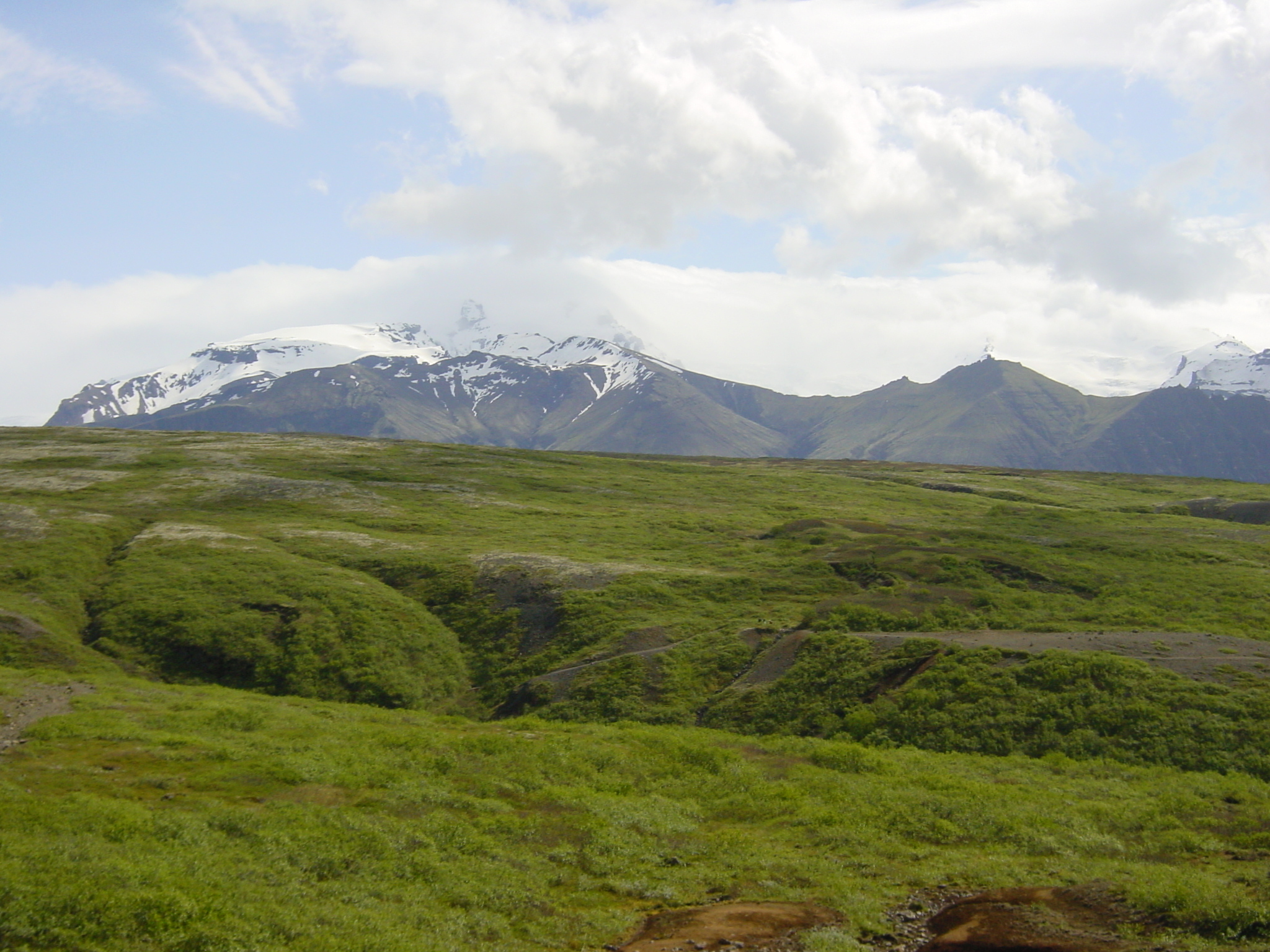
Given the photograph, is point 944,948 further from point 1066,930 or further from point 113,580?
point 113,580

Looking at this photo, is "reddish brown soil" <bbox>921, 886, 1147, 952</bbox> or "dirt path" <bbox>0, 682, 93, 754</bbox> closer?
"reddish brown soil" <bbox>921, 886, 1147, 952</bbox>

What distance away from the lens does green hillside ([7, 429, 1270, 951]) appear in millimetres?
19969

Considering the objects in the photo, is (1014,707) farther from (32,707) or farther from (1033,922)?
(32,707)

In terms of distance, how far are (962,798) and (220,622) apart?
44786mm

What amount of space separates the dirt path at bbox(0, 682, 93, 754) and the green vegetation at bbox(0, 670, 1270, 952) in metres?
0.93

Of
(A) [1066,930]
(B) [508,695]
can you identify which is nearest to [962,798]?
(A) [1066,930]

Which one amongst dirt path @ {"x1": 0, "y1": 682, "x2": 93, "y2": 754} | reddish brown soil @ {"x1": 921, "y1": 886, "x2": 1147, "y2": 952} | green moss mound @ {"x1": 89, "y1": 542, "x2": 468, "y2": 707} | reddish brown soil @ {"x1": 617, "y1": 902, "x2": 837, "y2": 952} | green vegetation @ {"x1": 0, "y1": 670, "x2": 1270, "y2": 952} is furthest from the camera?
green moss mound @ {"x1": 89, "y1": 542, "x2": 468, "y2": 707}

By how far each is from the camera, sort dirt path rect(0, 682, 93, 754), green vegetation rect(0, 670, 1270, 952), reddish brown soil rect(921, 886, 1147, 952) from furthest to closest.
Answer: dirt path rect(0, 682, 93, 754) → reddish brown soil rect(921, 886, 1147, 952) → green vegetation rect(0, 670, 1270, 952)

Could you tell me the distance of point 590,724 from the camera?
40.7 m

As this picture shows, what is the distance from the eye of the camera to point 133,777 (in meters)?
25.8

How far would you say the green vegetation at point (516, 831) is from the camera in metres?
17.6

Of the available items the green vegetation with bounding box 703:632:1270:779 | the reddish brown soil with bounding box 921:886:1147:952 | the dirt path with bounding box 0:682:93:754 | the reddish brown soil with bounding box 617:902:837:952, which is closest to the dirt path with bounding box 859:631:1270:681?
the green vegetation with bounding box 703:632:1270:779

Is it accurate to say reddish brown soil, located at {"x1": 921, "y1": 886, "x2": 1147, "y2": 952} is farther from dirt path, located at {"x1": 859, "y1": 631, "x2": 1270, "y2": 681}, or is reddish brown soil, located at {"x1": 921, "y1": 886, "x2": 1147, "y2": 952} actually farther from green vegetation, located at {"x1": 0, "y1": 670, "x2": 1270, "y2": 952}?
dirt path, located at {"x1": 859, "y1": 631, "x2": 1270, "y2": 681}

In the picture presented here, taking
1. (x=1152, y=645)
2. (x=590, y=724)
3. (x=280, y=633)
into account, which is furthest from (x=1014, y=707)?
(x=280, y=633)
